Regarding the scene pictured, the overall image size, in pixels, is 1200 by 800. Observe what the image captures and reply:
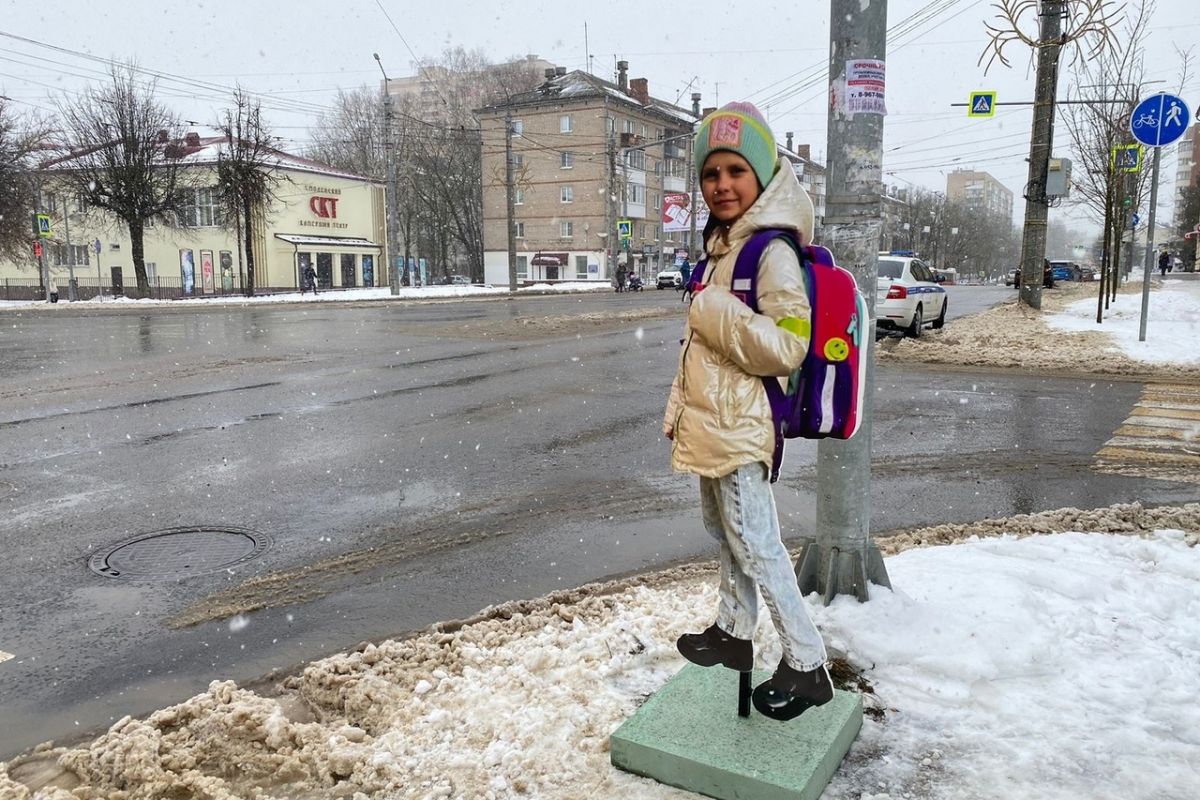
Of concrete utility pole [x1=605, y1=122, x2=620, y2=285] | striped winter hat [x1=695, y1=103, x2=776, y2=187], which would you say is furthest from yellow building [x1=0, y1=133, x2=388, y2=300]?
striped winter hat [x1=695, y1=103, x2=776, y2=187]

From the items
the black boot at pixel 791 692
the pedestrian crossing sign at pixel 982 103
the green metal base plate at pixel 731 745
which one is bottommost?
the green metal base plate at pixel 731 745

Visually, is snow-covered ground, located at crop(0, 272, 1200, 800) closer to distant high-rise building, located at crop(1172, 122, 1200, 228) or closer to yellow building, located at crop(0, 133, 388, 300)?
yellow building, located at crop(0, 133, 388, 300)

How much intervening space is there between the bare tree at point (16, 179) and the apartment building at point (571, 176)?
1171 inches

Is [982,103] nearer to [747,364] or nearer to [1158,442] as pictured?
[1158,442]

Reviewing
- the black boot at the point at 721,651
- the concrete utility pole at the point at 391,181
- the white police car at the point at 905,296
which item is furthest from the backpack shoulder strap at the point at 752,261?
the concrete utility pole at the point at 391,181

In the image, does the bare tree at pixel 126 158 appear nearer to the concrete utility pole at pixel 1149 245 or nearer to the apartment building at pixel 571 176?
the apartment building at pixel 571 176

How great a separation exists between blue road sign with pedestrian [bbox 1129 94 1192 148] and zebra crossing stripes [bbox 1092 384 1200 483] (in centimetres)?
414

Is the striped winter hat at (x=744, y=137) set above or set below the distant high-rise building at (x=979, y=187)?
below

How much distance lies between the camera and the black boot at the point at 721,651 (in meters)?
2.78

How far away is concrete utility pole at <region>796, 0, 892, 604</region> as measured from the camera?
12.3 ft

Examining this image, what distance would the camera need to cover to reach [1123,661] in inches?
132

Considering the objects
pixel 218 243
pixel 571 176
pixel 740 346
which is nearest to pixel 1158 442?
pixel 740 346

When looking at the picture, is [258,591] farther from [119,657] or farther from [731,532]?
[731,532]

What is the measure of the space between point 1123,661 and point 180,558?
4.69 metres
